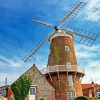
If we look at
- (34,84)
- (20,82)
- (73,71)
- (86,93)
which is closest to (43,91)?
(34,84)

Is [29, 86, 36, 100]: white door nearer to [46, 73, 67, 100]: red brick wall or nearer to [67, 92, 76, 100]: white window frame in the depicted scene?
[46, 73, 67, 100]: red brick wall

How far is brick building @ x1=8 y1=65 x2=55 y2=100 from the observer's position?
4419 centimetres

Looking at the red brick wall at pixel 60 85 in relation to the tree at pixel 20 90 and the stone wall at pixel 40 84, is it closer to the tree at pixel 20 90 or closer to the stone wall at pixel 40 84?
the stone wall at pixel 40 84

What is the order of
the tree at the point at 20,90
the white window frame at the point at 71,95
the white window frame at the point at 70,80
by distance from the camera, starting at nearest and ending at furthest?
the tree at the point at 20,90, the white window frame at the point at 71,95, the white window frame at the point at 70,80

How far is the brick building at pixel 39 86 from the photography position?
44188 millimetres

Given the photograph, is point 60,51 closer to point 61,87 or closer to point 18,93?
point 61,87

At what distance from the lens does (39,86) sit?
44531mm

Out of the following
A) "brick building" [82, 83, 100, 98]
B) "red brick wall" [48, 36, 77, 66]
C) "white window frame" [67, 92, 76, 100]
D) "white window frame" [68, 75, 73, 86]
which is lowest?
"white window frame" [67, 92, 76, 100]

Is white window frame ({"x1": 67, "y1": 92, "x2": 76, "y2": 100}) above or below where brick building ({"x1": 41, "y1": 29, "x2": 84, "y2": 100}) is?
below

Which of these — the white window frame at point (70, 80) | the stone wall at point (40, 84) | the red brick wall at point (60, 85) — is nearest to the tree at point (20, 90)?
the stone wall at point (40, 84)

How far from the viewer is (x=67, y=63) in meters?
46.9

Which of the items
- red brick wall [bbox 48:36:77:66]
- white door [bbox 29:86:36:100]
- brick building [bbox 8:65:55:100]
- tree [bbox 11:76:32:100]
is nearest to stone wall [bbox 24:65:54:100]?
brick building [bbox 8:65:55:100]

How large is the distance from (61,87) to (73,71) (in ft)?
10.7

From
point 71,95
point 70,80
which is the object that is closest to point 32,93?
point 71,95
